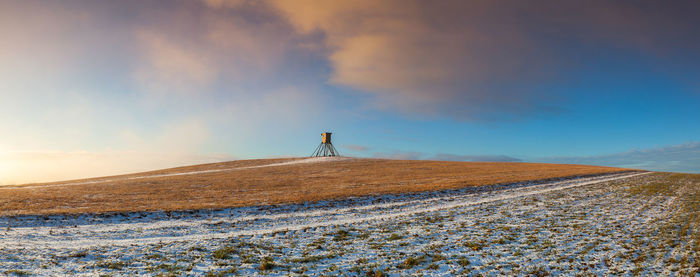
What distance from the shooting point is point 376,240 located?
53.0 feet

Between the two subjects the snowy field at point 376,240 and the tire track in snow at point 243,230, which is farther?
the tire track in snow at point 243,230

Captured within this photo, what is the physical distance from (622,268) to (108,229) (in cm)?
2604

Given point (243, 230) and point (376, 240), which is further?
point (243, 230)

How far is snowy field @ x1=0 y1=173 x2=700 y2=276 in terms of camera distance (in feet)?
40.7

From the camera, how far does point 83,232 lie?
732 inches

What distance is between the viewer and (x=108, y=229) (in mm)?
19312

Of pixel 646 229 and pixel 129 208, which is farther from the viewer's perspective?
pixel 129 208

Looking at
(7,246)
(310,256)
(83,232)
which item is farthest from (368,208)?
(7,246)

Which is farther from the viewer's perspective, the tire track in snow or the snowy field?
the tire track in snow

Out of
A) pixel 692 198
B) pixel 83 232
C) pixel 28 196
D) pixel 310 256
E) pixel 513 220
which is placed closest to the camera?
pixel 310 256

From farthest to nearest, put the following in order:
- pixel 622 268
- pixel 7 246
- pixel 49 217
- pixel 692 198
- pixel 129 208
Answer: pixel 692 198 < pixel 129 208 < pixel 49 217 < pixel 7 246 < pixel 622 268

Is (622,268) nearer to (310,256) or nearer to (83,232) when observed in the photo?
(310,256)

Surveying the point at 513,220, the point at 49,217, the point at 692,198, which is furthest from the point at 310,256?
the point at 692,198

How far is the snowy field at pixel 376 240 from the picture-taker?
12.4m
